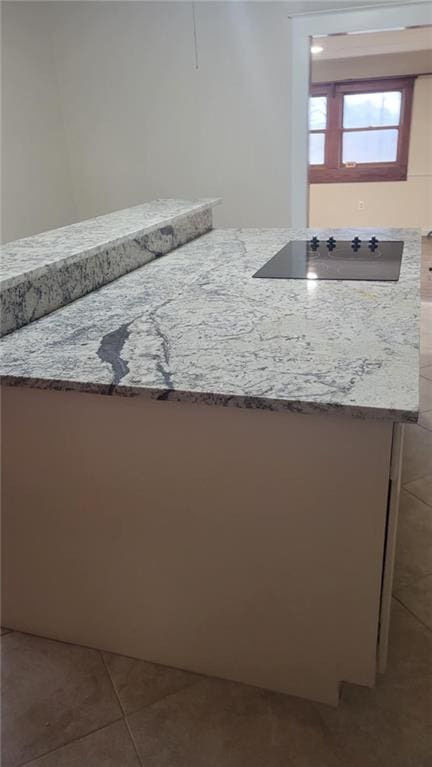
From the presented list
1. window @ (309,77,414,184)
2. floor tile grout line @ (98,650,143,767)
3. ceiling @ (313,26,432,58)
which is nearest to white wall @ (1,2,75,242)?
ceiling @ (313,26,432,58)

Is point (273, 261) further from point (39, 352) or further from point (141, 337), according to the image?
point (39, 352)

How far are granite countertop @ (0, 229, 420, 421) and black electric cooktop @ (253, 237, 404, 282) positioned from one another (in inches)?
2.8

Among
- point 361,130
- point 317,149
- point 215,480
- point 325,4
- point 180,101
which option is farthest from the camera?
point 317,149

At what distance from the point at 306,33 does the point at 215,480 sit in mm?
3079

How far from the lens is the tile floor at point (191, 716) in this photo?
121cm

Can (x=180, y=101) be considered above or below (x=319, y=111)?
below

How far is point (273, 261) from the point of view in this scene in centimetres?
206

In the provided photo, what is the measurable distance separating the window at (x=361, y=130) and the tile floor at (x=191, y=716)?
6521 millimetres

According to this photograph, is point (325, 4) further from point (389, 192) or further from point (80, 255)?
point (389, 192)

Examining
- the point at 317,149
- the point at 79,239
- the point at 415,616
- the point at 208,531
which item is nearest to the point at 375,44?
the point at 317,149

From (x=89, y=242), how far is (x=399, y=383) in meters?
1.23

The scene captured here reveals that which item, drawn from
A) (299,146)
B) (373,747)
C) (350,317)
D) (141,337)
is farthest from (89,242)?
(299,146)

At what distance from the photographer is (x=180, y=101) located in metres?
3.58

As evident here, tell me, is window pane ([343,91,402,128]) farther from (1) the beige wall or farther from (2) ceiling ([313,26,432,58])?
(2) ceiling ([313,26,432,58])
